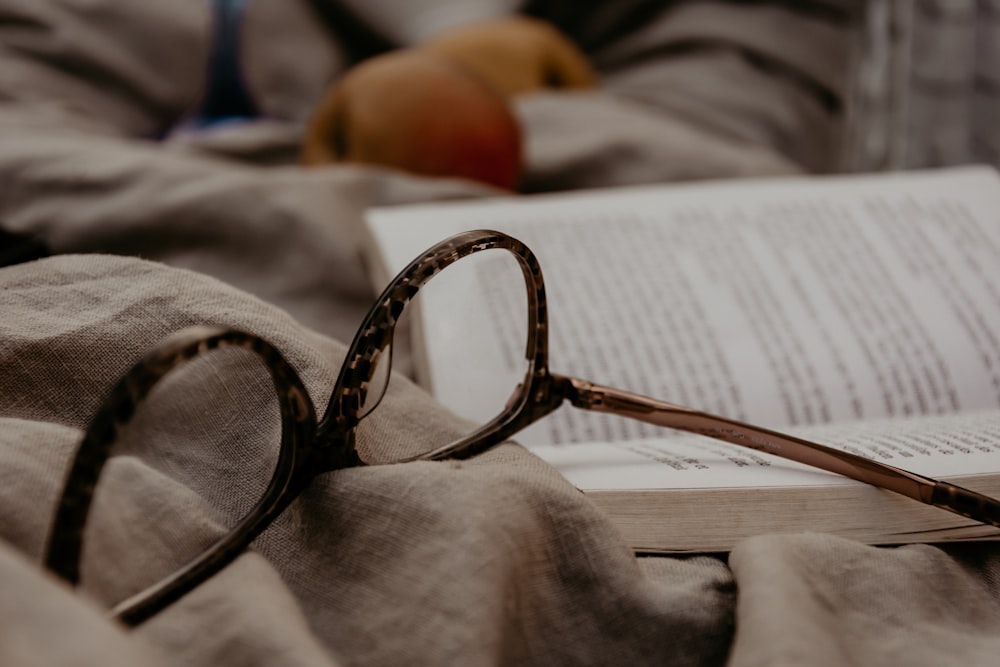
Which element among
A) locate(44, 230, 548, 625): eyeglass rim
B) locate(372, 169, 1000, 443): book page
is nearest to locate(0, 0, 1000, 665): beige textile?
locate(44, 230, 548, 625): eyeglass rim

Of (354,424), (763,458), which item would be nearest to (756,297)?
(763,458)

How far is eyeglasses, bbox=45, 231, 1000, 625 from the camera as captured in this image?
0.62 ft

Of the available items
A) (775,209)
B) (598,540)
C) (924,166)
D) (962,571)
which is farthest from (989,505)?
(924,166)

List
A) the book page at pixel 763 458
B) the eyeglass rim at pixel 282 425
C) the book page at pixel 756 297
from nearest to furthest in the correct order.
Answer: the eyeglass rim at pixel 282 425
the book page at pixel 763 458
the book page at pixel 756 297

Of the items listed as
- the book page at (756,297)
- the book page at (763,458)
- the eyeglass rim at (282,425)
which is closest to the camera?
the eyeglass rim at (282,425)

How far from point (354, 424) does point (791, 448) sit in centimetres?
15

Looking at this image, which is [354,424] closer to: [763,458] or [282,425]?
[282,425]

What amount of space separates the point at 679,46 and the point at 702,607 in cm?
74

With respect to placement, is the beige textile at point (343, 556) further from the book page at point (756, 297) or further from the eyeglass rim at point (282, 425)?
the book page at point (756, 297)

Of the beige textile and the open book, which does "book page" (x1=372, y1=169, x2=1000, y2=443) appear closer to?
the open book

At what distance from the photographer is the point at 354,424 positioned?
0.26m

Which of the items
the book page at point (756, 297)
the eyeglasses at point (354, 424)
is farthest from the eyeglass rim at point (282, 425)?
the book page at point (756, 297)

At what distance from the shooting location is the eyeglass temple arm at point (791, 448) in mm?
280

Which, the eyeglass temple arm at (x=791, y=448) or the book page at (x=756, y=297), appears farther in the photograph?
the book page at (x=756, y=297)
